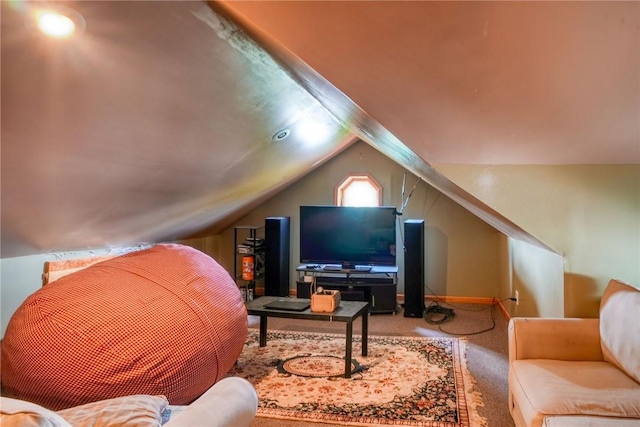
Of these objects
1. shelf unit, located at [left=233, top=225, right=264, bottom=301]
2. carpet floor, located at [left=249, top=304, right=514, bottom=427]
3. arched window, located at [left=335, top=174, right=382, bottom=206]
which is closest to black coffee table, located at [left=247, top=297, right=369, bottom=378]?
carpet floor, located at [left=249, top=304, right=514, bottom=427]

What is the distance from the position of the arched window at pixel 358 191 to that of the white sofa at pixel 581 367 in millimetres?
3624

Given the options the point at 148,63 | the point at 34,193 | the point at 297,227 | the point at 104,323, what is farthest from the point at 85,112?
the point at 297,227

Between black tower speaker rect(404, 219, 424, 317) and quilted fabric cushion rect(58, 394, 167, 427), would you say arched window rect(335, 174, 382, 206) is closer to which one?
black tower speaker rect(404, 219, 424, 317)

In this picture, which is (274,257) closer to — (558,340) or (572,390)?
(558,340)

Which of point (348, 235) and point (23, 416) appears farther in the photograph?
point (348, 235)

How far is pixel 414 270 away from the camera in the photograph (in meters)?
4.75

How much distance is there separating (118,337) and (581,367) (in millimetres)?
2172

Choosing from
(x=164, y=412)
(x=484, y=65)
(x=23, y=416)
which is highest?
(x=484, y=65)

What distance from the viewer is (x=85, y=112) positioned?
1.99 meters

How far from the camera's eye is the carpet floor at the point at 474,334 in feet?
7.94

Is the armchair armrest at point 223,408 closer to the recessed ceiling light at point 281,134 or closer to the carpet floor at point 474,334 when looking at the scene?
the carpet floor at point 474,334

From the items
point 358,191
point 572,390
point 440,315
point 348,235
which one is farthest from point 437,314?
point 572,390

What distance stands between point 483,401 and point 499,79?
1.97 metres

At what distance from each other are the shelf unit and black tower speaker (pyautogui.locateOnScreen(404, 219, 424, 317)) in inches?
77.0
